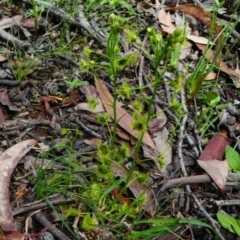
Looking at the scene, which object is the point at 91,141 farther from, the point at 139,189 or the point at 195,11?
the point at 195,11

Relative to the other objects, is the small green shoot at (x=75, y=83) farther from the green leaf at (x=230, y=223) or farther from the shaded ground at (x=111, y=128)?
the green leaf at (x=230, y=223)

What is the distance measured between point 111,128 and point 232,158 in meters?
0.50

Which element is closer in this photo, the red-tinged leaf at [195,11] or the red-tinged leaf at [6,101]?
the red-tinged leaf at [6,101]

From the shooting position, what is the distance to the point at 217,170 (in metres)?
1.96

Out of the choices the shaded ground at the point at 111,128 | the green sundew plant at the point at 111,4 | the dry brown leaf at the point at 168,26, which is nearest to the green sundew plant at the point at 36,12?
the shaded ground at the point at 111,128

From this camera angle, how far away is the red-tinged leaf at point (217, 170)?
1926 mm

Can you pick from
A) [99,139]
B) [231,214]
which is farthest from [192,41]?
[231,214]

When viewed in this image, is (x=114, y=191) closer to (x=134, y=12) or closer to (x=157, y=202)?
(x=157, y=202)

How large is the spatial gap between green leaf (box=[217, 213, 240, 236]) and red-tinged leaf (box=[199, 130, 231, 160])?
1.01 feet

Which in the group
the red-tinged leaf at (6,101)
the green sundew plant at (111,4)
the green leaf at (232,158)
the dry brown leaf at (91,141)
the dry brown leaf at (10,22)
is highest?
the green sundew plant at (111,4)

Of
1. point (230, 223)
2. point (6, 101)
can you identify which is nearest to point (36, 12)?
point (6, 101)

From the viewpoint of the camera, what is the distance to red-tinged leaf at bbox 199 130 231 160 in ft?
6.79

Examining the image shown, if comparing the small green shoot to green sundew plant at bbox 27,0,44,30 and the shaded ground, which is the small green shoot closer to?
the shaded ground

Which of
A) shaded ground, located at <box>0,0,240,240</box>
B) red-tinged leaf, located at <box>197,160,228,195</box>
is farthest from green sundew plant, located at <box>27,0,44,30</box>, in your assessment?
red-tinged leaf, located at <box>197,160,228,195</box>
